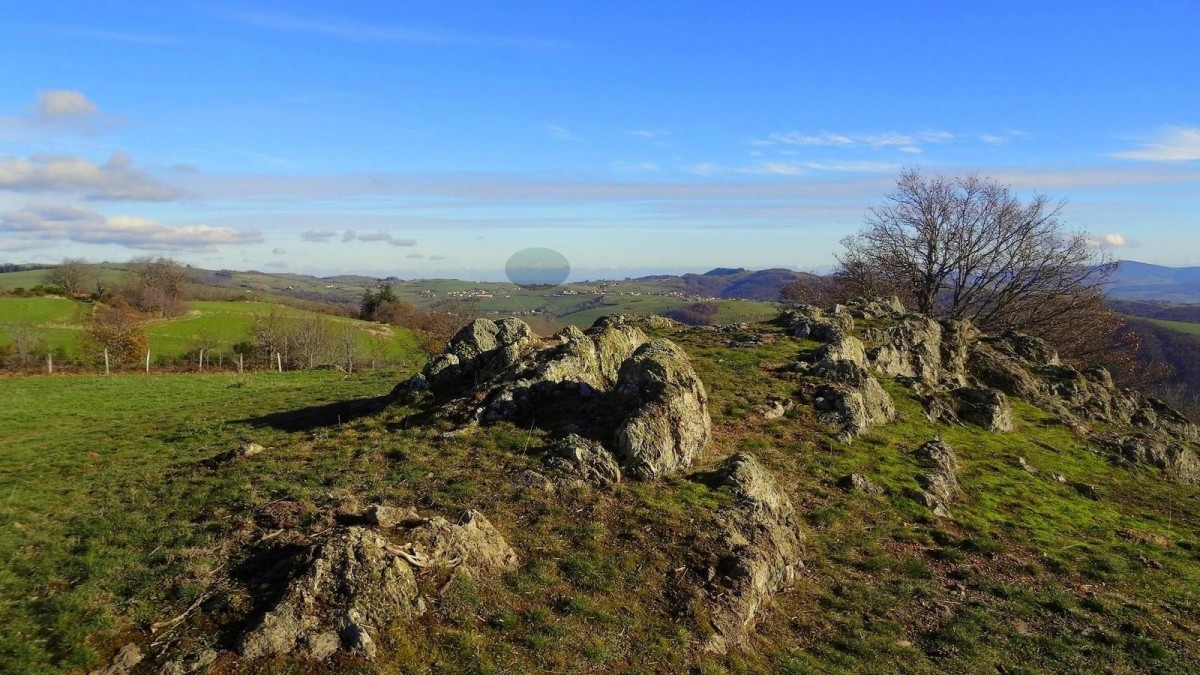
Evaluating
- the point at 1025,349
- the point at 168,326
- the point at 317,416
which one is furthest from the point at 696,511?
the point at 168,326

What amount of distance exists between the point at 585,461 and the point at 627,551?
3.42 m

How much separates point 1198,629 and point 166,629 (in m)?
20.4

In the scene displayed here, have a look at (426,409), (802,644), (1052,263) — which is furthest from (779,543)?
(1052,263)

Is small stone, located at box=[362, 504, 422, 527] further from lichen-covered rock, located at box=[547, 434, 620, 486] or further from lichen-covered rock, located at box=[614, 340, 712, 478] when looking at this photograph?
lichen-covered rock, located at box=[614, 340, 712, 478]

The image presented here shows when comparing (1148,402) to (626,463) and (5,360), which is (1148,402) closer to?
(626,463)

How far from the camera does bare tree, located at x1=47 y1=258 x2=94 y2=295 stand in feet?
365

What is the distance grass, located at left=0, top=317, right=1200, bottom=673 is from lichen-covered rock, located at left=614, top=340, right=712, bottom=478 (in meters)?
0.74

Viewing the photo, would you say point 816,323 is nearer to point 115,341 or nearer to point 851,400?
point 851,400

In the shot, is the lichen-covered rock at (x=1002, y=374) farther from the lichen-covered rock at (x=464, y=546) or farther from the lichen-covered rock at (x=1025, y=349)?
the lichen-covered rock at (x=464, y=546)

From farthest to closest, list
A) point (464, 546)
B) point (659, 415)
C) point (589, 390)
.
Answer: point (589, 390) < point (659, 415) < point (464, 546)

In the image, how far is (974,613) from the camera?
525 inches

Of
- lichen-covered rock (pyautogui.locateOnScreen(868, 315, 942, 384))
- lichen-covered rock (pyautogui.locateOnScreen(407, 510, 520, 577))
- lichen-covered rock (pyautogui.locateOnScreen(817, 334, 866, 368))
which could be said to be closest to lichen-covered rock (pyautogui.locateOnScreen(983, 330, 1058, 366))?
lichen-covered rock (pyautogui.locateOnScreen(868, 315, 942, 384))

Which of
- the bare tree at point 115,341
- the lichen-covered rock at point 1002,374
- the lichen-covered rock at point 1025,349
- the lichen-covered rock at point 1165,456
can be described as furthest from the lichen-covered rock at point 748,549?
the bare tree at point 115,341

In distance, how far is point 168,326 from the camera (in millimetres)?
96125
